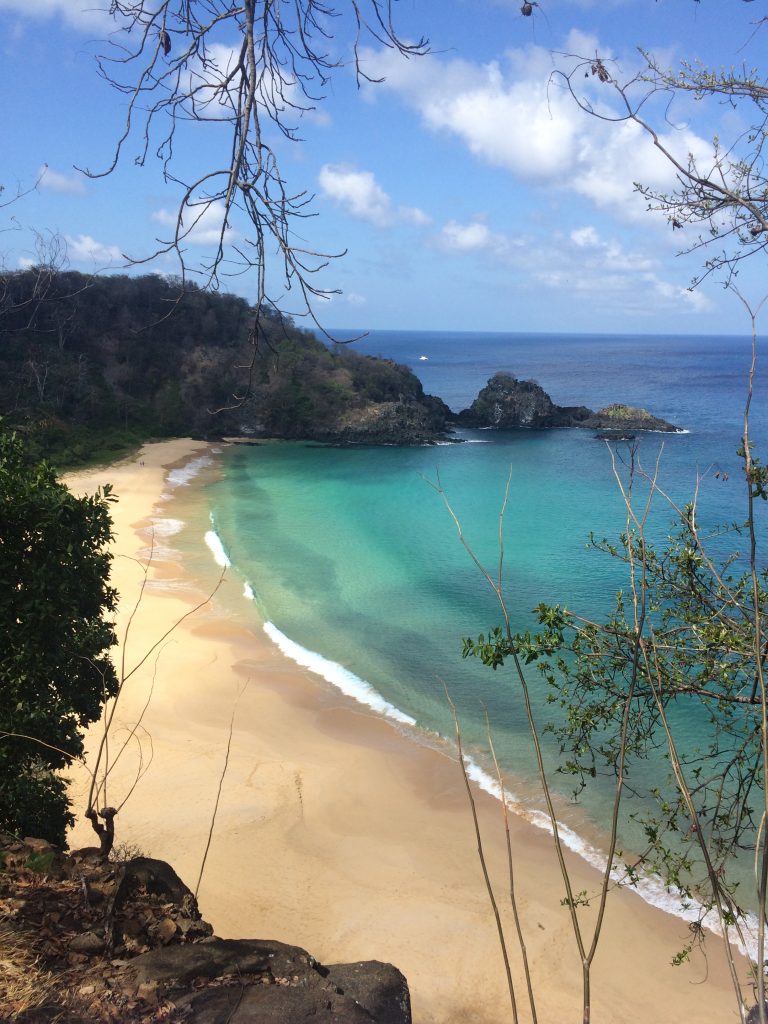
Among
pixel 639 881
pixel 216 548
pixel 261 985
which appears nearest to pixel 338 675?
pixel 639 881

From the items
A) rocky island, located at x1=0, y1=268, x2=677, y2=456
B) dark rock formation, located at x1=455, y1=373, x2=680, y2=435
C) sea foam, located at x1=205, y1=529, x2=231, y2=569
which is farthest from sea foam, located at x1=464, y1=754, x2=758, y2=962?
dark rock formation, located at x1=455, y1=373, x2=680, y2=435

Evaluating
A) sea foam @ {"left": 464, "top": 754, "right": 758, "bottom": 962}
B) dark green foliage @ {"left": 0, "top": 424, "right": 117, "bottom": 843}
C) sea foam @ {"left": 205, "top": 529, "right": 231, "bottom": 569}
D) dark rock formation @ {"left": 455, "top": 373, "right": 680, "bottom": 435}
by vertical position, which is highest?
dark rock formation @ {"left": 455, "top": 373, "right": 680, "bottom": 435}

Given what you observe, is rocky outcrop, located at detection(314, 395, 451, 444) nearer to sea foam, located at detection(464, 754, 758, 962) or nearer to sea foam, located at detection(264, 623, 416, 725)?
sea foam, located at detection(264, 623, 416, 725)

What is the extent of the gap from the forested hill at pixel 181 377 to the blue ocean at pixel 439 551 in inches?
132

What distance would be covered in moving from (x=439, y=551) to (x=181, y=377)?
31554 mm

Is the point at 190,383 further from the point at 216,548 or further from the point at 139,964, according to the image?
the point at 139,964

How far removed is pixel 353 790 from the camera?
12.4 m

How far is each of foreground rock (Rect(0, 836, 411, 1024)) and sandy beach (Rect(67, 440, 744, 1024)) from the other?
1702 millimetres

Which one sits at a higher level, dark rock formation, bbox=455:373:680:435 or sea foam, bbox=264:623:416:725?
dark rock formation, bbox=455:373:680:435

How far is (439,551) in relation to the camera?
86.5 feet

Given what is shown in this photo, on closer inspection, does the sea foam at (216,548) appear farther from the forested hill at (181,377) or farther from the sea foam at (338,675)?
the forested hill at (181,377)

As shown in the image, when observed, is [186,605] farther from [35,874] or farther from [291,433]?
[291,433]

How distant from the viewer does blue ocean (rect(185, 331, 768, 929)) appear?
600 inches

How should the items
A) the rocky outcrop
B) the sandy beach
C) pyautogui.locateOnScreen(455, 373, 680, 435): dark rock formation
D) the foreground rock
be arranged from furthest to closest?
pyautogui.locateOnScreen(455, 373, 680, 435): dark rock formation
the rocky outcrop
the sandy beach
the foreground rock
